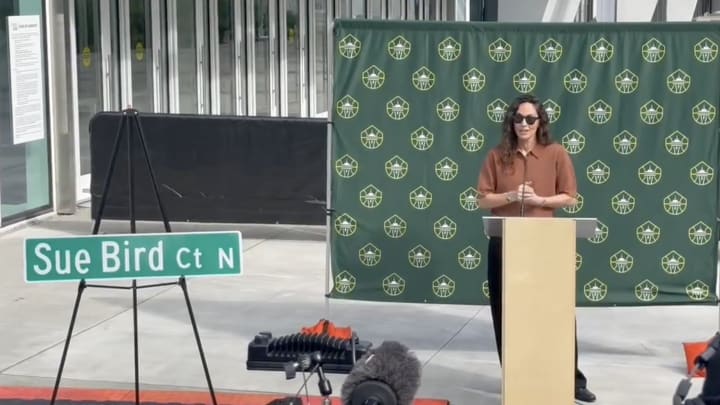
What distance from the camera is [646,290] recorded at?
321 inches

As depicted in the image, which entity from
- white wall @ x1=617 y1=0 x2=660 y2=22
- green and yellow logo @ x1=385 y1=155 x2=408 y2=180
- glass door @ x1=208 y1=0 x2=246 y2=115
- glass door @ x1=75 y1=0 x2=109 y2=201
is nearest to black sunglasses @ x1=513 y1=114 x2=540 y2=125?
green and yellow logo @ x1=385 y1=155 x2=408 y2=180

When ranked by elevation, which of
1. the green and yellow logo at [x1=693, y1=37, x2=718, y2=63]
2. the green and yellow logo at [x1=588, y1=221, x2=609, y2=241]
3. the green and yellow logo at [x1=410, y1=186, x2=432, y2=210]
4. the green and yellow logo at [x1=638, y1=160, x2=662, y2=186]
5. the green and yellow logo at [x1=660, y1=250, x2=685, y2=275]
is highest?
the green and yellow logo at [x1=693, y1=37, x2=718, y2=63]

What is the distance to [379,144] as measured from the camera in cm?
814

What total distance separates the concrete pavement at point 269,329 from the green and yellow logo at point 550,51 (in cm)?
199

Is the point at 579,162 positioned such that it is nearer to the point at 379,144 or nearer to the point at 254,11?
the point at 379,144

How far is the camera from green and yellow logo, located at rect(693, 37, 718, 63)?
7.94 meters

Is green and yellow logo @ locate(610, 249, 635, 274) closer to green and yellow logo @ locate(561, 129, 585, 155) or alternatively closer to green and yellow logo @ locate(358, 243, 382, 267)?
green and yellow logo @ locate(561, 129, 585, 155)

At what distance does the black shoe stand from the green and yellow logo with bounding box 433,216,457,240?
140 centimetres

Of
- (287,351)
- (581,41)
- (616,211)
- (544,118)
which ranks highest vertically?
(581,41)

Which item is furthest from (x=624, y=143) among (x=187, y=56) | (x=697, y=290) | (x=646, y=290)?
(x=187, y=56)

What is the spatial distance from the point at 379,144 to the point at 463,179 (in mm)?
593

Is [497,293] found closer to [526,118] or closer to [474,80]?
[526,118]

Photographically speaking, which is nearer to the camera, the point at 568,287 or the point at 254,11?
the point at 568,287

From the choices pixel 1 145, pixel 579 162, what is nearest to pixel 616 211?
pixel 579 162
